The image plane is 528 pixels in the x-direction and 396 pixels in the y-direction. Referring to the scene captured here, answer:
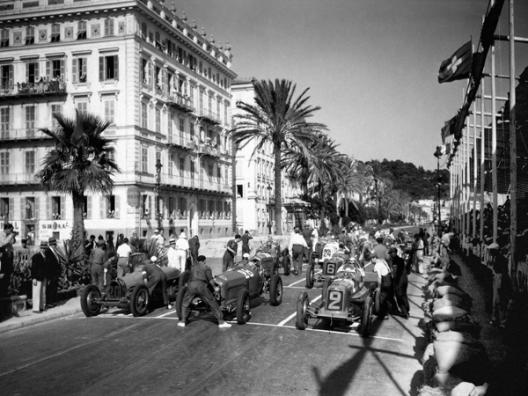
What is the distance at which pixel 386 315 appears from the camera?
1239 cm

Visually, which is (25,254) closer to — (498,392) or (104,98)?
(498,392)

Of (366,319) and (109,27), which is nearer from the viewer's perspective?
(366,319)

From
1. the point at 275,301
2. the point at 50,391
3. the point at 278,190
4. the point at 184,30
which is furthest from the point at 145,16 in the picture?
the point at 50,391

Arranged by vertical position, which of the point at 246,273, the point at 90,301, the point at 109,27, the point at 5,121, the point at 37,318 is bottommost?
the point at 37,318

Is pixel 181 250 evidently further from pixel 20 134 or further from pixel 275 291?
pixel 20 134

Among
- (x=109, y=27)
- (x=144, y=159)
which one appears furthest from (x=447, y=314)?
(x=109, y=27)

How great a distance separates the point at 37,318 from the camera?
1252cm

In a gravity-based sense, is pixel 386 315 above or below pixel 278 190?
below

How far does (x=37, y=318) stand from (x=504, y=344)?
10441 mm

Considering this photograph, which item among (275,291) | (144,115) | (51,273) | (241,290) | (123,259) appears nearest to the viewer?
(241,290)

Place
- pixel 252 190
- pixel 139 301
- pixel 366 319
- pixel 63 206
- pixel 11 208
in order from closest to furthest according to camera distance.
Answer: pixel 366 319 → pixel 139 301 → pixel 63 206 → pixel 11 208 → pixel 252 190

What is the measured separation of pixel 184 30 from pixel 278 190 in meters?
25.1

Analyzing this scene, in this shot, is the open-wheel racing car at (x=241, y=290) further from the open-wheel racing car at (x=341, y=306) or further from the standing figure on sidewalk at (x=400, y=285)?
the standing figure on sidewalk at (x=400, y=285)

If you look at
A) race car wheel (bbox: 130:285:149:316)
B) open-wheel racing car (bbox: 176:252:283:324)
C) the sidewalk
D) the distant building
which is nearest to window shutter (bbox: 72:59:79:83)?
the distant building
